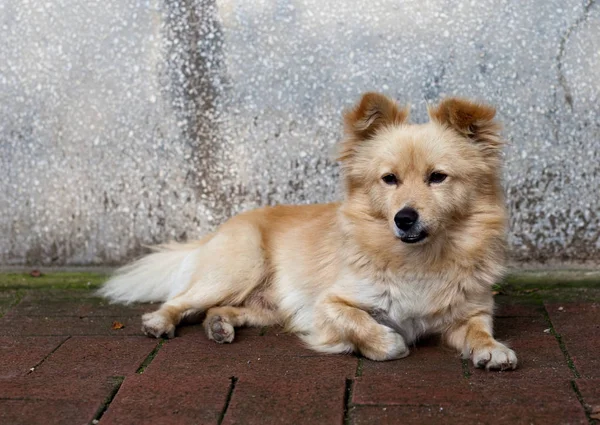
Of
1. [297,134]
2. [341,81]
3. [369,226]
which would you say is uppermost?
[341,81]

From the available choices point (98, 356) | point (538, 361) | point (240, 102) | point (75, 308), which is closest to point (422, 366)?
point (538, 361)

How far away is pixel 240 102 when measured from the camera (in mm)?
4523

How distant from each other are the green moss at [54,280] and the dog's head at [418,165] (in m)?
1.80

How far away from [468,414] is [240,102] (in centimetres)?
249

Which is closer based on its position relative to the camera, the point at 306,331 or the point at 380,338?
the point at 380,338

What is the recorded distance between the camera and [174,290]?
4.03 metres

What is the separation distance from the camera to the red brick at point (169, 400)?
2576mm

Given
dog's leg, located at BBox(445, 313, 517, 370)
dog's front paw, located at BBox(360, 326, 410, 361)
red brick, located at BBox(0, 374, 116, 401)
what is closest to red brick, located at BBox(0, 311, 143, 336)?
red brick, located at BBox(0, 374, 116, 401)

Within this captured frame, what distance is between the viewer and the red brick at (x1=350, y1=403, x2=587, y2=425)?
2492 millimetres

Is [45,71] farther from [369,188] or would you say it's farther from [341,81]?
[369,188]

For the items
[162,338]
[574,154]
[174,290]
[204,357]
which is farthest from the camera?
[574,154]

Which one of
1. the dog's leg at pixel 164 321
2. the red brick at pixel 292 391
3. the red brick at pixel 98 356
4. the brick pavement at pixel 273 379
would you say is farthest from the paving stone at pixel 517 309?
the red brick at pixel 98 356

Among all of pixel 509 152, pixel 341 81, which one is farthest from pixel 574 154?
pixel 341 81

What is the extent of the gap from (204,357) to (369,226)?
0.87m
